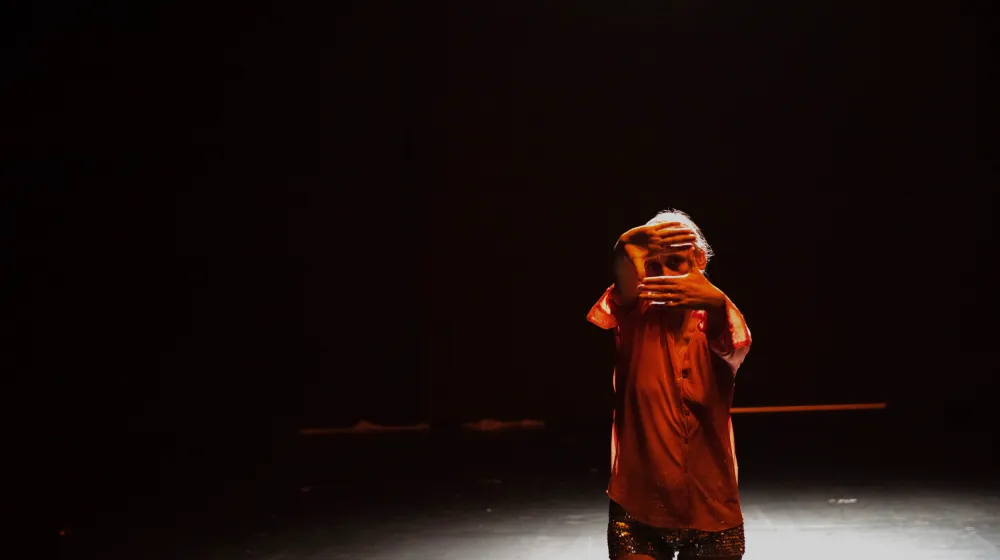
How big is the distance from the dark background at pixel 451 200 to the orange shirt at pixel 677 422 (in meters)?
4.47

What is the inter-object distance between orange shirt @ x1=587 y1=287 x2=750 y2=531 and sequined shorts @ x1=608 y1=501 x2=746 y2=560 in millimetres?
26

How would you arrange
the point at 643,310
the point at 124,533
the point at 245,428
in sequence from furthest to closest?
the point at 245,428, the point at 124,533, the point at 643,310

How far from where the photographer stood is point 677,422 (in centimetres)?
193

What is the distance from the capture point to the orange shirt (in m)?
1.89

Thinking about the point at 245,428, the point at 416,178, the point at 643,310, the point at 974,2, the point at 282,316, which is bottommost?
the point at 245,428

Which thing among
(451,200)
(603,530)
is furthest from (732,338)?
(451,200)

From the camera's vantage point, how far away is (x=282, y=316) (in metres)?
6.46

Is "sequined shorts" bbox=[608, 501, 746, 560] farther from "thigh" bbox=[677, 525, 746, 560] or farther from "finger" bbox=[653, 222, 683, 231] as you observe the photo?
"finger" bbox=[653, 222, 683, 231]

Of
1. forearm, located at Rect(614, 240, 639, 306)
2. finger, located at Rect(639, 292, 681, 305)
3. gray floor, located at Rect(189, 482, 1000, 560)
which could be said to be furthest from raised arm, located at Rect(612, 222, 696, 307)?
gray floor, located at Rect(189, 482, 1000, 560)

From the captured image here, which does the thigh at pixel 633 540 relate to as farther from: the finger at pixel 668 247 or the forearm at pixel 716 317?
the finger at pixel 668 247

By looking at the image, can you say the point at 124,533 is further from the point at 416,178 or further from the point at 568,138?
the point at 568,138

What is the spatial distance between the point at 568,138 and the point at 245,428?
2.91m

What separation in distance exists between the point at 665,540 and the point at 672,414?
10.1 inches

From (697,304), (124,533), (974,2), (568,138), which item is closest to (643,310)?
(697,304)
